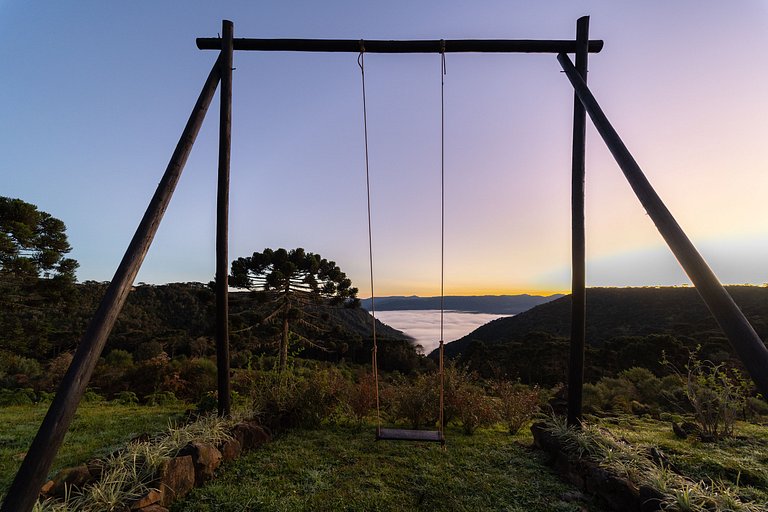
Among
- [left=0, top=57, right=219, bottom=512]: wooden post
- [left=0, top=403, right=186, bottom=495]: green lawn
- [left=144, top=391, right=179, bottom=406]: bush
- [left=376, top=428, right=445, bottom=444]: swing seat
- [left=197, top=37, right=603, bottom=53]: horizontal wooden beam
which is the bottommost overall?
[left=144, top=391, right=179, bottom=406]: bush

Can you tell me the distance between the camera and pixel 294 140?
256 inches

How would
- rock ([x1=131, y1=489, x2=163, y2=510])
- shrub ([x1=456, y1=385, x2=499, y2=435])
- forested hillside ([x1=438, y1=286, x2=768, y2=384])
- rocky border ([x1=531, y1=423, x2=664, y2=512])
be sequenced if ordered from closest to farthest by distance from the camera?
1. rock ([x1=131, y1=489, x2=163, y2=510])
2. rocky border ([x1=531, y1=423, x2=664, y2=512])
3. shrub ([x1=456, y1=385, x2=499, y2=435])
4. forested hillside ([x1=438, y1=286, x2=768, y2=384])

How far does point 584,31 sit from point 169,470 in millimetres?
5882

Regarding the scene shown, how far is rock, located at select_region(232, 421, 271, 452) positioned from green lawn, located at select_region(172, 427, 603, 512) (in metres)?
0.12

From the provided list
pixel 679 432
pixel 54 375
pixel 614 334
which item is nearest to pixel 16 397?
pixel 54 375

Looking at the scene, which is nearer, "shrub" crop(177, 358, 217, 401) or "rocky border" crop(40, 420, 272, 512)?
"rocky border" crop(40, 420, 272, 512)

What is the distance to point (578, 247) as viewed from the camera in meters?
4.06

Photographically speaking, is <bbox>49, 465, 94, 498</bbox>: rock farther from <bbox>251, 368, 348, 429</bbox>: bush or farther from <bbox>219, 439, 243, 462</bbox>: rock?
<bbox>251, 368, 348, 429</bbox>: bush

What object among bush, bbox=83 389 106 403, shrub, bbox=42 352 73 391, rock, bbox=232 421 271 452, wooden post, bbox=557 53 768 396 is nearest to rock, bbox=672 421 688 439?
wooden post, bbox=557 53 768 396

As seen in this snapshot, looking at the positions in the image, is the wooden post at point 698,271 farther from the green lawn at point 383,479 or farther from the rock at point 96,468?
the rock at point 96,468

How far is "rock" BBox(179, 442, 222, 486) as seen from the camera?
121 inches

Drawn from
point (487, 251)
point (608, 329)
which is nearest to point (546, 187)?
point (487, 251)

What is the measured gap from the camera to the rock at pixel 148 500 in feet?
7.90

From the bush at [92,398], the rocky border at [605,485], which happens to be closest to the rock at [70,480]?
the rocky border at [605,485]
